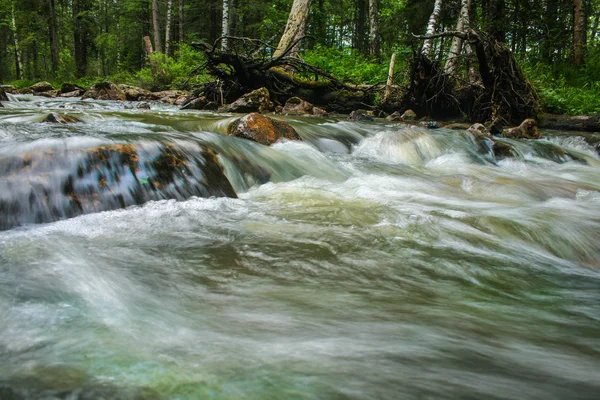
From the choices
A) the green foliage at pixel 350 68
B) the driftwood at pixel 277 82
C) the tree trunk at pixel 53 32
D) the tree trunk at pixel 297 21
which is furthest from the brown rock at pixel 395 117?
the tree trunk at pixel 53 32

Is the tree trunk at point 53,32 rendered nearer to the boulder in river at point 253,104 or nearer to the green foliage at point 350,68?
the green foliage at point 350,68

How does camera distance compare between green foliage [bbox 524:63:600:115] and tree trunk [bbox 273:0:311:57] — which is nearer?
green foliage [bbox 524:63:600:115]

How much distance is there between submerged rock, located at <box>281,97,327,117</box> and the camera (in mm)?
9945

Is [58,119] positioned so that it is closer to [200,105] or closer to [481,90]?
[200,105]

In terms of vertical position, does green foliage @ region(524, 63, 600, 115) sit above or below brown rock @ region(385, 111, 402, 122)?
above

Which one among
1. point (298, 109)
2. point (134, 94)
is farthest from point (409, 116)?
point (134, 94)

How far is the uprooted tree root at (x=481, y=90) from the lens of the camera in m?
8.77

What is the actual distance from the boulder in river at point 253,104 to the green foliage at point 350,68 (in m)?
4.36

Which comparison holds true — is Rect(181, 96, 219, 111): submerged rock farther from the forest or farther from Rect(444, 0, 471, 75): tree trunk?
Rect(444, 0, 471, 75): tree trunk

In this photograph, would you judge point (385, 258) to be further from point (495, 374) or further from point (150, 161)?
point (150, 161)

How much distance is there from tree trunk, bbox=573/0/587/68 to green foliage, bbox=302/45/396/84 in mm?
6005

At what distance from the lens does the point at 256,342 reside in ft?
4.63

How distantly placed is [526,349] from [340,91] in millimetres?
10736

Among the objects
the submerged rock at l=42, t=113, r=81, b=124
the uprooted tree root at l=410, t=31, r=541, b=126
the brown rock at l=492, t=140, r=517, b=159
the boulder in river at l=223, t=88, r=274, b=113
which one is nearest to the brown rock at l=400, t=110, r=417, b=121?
the uprooted tree root at l=410, t=31, r=541, b=126
